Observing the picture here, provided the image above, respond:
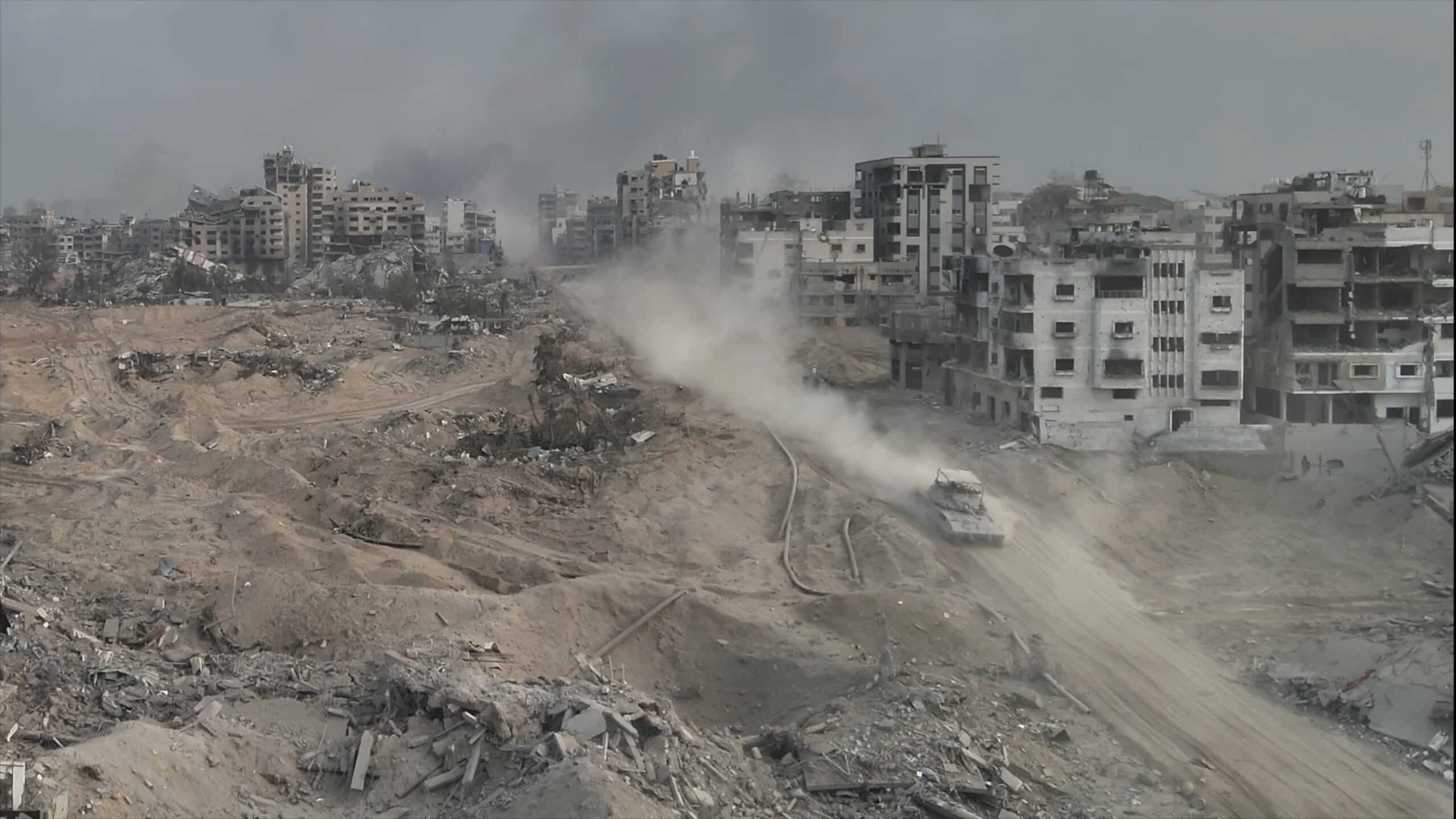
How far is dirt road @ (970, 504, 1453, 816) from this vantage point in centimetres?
936

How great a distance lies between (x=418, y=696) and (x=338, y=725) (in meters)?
0.62

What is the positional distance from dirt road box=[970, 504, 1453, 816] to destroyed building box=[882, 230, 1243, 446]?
5761mm

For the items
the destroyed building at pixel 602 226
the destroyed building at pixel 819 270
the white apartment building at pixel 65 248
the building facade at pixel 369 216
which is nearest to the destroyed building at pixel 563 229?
the destroyed building at pixel 602 226

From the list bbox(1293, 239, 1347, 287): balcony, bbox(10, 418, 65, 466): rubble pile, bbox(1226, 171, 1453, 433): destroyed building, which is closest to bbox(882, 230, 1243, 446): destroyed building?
bbox(1226, 171, 1453, 433): destroyed building

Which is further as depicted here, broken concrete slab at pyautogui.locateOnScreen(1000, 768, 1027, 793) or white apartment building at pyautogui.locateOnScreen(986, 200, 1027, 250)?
white apartment building at pyautogui.locateOnScreen(986, 200, 1027, 250)

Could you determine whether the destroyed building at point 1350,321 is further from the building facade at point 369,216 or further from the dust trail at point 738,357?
the building facade at point 369,216

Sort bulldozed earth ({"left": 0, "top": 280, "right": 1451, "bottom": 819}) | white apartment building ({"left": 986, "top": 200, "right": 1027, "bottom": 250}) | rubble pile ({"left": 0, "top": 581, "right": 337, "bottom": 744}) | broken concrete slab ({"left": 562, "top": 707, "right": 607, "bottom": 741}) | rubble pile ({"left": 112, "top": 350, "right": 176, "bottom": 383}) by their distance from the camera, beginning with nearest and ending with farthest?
broken concrete slab ({"left": 562, "top": 707, "right": 607, "bottom": 741}), bulldozed earth ({"left": 0, "top": 280, "right": 1451, "bottom": 819}), rubble pile ({"left": 0, "top": 581, "right": 337, "bottom": 744}), rubble pile ({"left": 112, "top": 350, "right": 176, "bottom": 383}), white apartment building ({"left": 986, "top": 200, "right": 1027, "bottom": 250})

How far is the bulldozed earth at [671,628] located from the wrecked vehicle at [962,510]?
0.67ft

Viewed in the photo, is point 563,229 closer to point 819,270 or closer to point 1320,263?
point 819,270

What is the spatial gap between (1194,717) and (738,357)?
2121 cm

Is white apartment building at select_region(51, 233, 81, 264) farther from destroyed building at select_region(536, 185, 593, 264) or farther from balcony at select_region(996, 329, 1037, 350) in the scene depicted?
balcony at select_region(996, 329, 1037, 350)

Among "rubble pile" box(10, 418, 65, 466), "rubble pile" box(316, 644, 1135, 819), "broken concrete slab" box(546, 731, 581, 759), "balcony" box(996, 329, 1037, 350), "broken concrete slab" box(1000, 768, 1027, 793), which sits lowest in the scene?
"broken concrete slab" box(1000, 768, 1027, 793)

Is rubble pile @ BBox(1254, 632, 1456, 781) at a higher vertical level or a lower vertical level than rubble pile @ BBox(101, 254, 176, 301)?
lower

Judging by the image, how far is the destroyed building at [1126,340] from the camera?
20.0m
